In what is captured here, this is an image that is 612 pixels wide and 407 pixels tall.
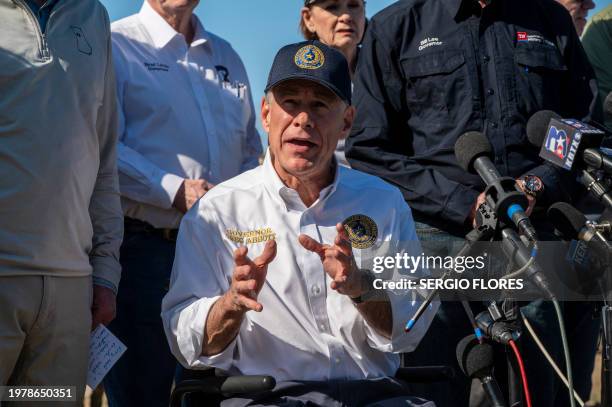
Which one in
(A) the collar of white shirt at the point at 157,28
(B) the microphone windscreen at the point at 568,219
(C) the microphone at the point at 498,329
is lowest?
(C) the microphone at the point at 498,329

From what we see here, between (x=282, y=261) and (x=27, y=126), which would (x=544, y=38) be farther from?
(x=27, y=126)

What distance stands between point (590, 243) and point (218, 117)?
253 centimetres

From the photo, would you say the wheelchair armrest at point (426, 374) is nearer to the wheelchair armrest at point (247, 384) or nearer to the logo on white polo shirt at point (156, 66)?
the wheelchair armrest at point (247, 384)

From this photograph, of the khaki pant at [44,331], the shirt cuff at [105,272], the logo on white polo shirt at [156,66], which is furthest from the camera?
the logo on white polo shirt at [156,66]

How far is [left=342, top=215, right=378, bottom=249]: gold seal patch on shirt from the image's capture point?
3.76m

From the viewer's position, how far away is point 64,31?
12.0 feet

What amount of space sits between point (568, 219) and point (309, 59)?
49.9 inches

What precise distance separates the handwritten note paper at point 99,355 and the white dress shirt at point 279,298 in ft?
1.20

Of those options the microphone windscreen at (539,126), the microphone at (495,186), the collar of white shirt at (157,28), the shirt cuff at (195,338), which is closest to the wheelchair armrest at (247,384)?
the shirt cuff at (195,338)

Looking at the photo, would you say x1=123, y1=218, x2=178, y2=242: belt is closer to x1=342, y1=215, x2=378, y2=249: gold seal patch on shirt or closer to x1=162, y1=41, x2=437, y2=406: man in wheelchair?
x1=162, y1=41, x2=437, y2=406: man in wheelchair

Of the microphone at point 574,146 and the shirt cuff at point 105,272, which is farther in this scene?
the shirt cuff at point 105,272

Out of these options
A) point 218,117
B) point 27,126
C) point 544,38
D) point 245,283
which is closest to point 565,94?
point 544,38

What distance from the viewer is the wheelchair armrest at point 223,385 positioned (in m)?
3.21

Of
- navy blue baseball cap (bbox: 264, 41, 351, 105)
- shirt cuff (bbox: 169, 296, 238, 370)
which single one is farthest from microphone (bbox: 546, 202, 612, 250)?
shirt cuff (bbox: 169, 296, 238, 370)
